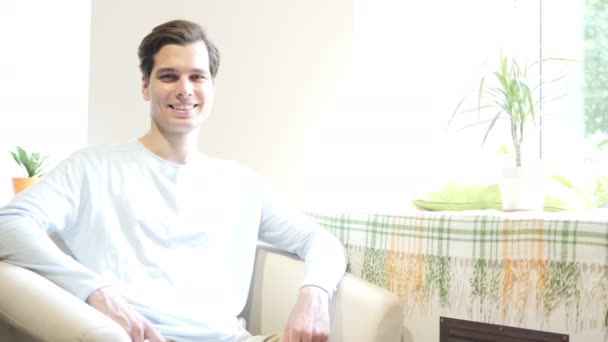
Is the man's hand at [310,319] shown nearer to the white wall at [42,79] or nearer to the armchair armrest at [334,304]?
the armchair armrest at [334,304]

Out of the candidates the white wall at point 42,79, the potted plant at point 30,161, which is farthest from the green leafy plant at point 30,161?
the white wall at point 42,79

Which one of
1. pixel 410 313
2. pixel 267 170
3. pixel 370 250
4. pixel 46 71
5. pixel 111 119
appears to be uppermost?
pixel 46 71

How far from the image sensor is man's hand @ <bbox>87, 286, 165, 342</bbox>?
1412 millimetres

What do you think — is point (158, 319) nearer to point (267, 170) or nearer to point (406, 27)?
point (267, 170)

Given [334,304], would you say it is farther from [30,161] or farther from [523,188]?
[30,161]

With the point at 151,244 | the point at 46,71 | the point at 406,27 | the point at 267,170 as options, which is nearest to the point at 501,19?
the point at 406,27

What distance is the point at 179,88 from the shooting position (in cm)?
173

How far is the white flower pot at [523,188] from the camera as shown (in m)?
1.83

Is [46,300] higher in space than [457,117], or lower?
lower

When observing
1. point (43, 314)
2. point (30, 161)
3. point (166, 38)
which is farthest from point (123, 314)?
point (30, 161)

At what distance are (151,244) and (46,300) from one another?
0.37 m

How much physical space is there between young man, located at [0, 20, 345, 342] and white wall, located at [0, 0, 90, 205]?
1335 mm

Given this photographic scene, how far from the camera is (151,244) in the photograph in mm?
1672

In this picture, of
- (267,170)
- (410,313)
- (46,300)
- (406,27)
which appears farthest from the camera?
(406,27)
